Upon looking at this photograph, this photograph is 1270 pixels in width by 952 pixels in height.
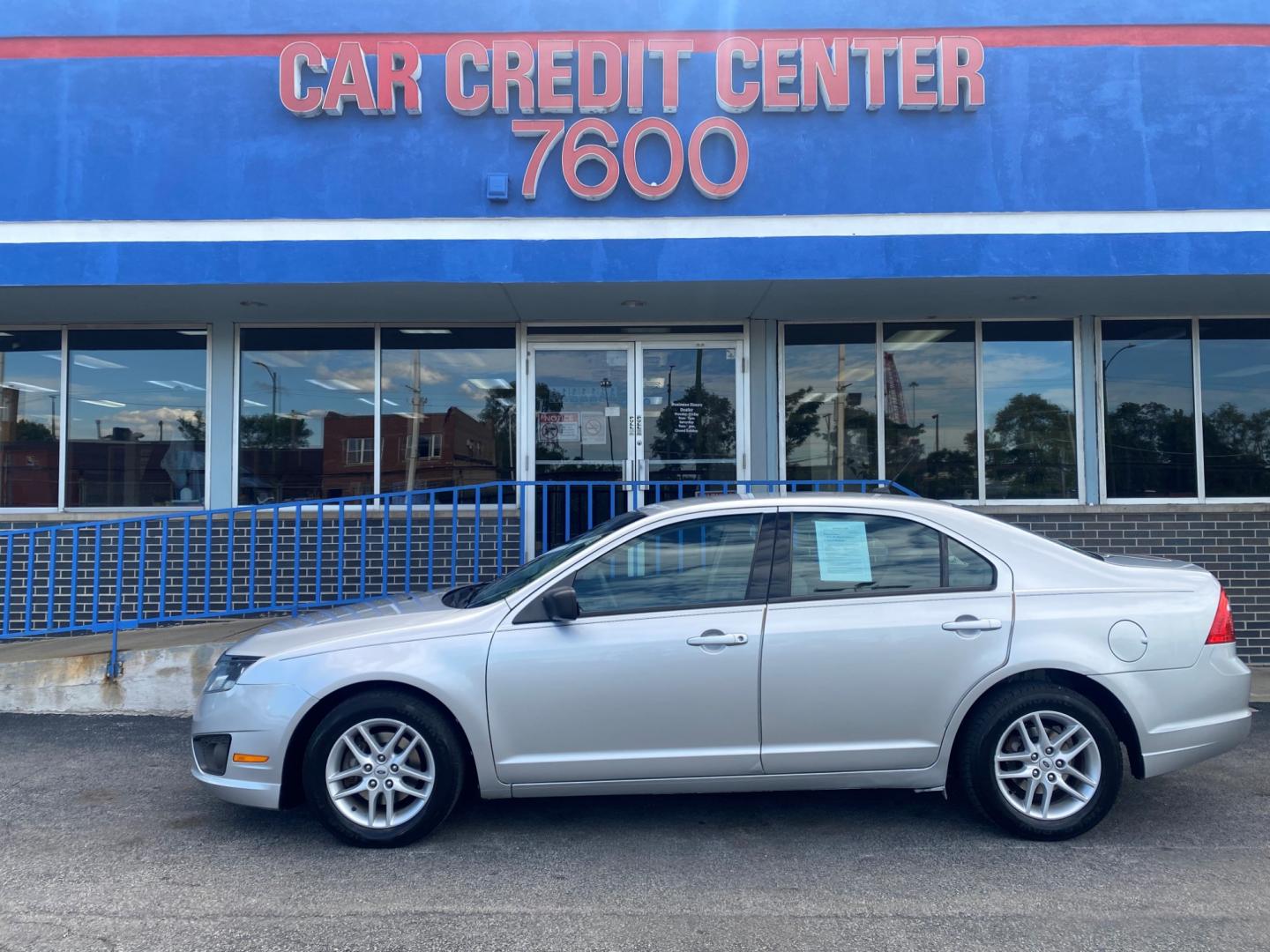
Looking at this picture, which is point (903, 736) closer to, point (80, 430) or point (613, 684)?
point (613, 684)

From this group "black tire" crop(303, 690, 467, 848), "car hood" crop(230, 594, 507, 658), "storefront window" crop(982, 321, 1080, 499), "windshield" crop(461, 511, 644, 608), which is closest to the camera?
"black tire" crop(303, 690, 467, 848)

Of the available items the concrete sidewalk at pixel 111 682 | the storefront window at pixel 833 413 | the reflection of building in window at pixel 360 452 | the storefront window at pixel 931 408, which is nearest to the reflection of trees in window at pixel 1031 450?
the storefront window at pixel 931 408

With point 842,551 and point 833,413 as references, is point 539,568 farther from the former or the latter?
point 833,413

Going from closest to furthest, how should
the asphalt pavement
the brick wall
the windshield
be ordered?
the asphalt pavement
the windshield
the brick wall

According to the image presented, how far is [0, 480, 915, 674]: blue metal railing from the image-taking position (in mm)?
8094

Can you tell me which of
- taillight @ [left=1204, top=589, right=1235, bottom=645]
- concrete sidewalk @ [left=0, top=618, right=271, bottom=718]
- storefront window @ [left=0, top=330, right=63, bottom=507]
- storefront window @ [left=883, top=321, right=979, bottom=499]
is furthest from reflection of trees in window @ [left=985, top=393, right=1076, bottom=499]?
storefront window @ [left=0, top=330, right=63, bottom=507]

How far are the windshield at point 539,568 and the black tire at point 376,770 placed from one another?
23.3 inches

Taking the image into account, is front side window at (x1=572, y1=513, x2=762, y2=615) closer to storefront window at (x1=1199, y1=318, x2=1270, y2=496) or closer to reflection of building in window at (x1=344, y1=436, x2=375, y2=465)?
reflection of building in window at (x1=344, y1=436, x2=375, y2=465)

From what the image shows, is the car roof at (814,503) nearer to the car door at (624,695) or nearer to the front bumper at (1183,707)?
the car door at (624,695)

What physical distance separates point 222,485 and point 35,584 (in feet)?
6.05

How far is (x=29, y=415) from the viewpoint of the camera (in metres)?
9.55

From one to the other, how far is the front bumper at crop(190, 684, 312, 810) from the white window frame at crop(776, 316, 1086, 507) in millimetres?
5888

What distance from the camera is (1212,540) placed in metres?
8.93

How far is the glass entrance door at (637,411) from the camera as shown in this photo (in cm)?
947
